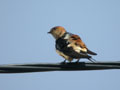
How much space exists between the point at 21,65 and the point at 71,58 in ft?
6.34

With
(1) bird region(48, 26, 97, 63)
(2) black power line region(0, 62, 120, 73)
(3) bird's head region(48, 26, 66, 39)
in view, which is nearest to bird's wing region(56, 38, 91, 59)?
(1) bird region(48, 26, 97, 63)

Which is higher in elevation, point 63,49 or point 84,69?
point 63,49

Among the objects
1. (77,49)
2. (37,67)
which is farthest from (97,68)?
(77,49)

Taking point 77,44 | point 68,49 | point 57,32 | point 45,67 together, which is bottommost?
point 45,67

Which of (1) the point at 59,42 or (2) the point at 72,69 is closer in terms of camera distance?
(2) the point at 72,69

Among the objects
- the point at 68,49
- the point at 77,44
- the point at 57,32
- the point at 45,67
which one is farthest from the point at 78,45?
the point at 45,67

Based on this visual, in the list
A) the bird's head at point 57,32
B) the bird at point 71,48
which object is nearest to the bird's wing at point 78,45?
the bird at point 71,48

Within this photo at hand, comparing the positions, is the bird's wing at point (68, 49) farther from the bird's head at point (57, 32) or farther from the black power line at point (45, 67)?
the black power line at point (45, 67)

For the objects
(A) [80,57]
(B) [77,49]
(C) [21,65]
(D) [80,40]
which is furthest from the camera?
(D) [80,40]

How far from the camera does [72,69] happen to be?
4.14m

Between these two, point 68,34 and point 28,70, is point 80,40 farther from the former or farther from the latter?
point 28,70

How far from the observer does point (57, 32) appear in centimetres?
671

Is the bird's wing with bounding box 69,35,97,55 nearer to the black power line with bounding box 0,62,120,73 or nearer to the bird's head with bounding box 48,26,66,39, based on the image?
the bird's head with bounding box 48,26,66,39

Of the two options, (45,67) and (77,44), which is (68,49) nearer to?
(77,44)
